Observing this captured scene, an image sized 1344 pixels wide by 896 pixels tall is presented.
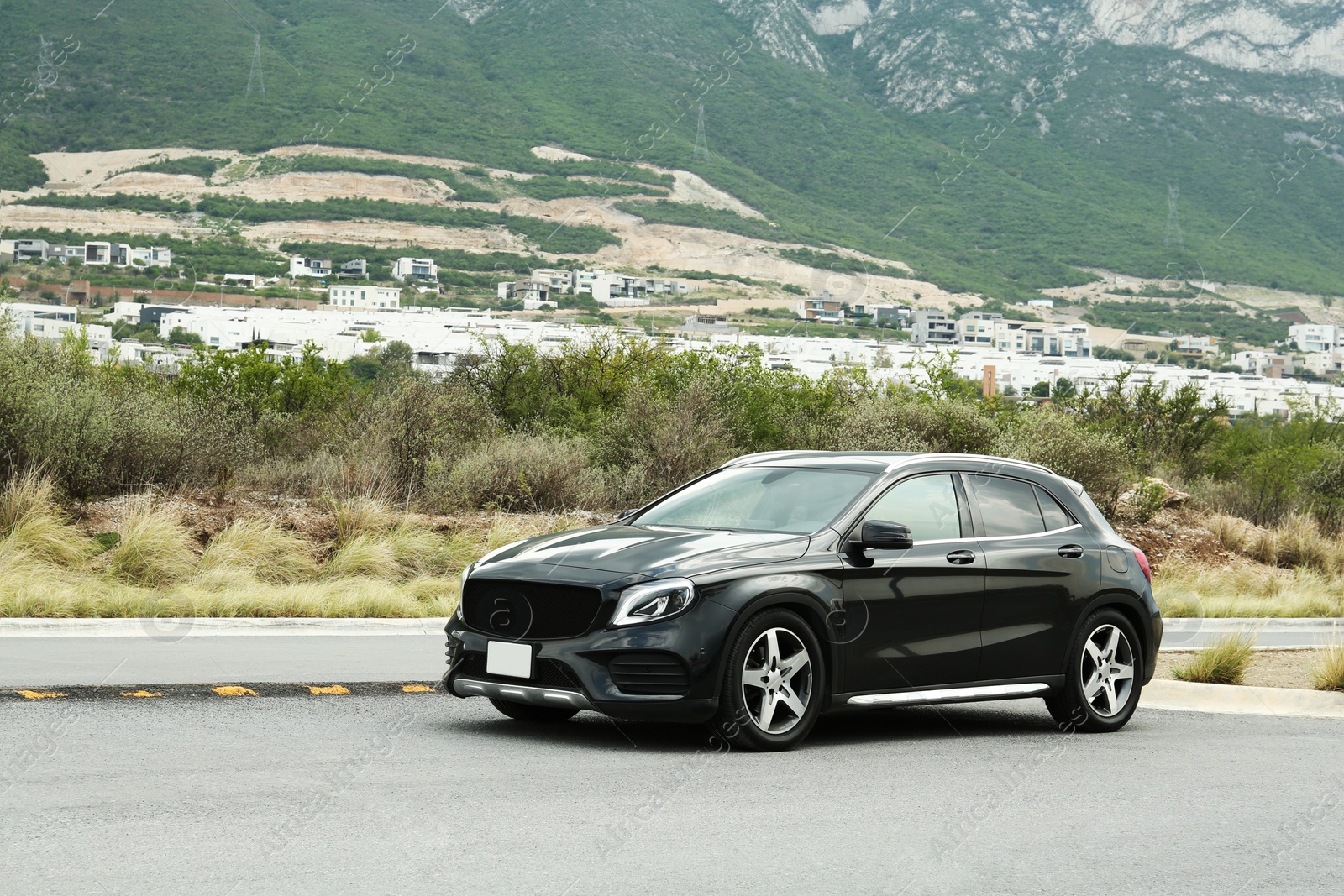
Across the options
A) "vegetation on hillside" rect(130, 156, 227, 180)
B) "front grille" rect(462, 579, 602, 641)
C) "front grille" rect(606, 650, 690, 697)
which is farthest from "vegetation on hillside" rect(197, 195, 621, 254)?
"front grille" rect(606, 650, 690, 697)

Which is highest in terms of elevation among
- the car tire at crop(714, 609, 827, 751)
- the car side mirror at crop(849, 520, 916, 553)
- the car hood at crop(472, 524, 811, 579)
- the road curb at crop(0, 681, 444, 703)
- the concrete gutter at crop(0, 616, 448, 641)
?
the car side mirror at crop(849, 520, 916, 553)

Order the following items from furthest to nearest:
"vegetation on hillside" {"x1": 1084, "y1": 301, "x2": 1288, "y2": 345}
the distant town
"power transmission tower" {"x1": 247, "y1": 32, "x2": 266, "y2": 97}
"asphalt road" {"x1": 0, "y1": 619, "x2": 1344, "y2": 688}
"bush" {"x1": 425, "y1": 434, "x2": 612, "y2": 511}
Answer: "vegetation on hillside" {"x1": 1084, "y1": 301, "x2": 1288, "y2": 345}, "power transmission tower" {"x1": 247, "y1": 32, "x2": 266, "y2": 97}, the distant town, "bush" {"x1": 425, "y1": 434, "x2": 612, "y2": 511}, "asphalt road" {"x1": 0, "y1": 619, "x2": 1344, "y2": 688}

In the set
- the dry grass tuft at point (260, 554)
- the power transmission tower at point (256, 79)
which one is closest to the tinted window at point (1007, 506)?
the dry grass tuft at point (260, 554)

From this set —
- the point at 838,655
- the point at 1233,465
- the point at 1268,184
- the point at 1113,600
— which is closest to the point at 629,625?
the point at 838,655

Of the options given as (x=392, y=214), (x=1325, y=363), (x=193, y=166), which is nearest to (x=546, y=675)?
(x=392, y=214)

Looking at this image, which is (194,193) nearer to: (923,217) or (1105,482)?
(923,217)

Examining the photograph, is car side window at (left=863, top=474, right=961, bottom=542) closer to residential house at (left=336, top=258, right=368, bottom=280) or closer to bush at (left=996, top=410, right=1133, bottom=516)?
bush at (left=996, top=410, right=1133, bottom=516)

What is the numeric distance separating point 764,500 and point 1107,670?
2550 millimetres

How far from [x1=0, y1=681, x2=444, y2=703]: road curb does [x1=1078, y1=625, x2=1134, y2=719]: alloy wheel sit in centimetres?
420

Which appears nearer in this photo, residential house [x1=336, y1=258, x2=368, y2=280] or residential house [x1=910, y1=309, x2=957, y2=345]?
residential house [x1=336, y1=258, x2=368, y2=280]

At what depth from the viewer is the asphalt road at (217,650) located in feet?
32.8

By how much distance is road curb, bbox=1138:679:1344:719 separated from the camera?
10.8 meters

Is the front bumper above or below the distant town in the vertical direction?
below

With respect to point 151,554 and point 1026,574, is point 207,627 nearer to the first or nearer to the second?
point 151,554
